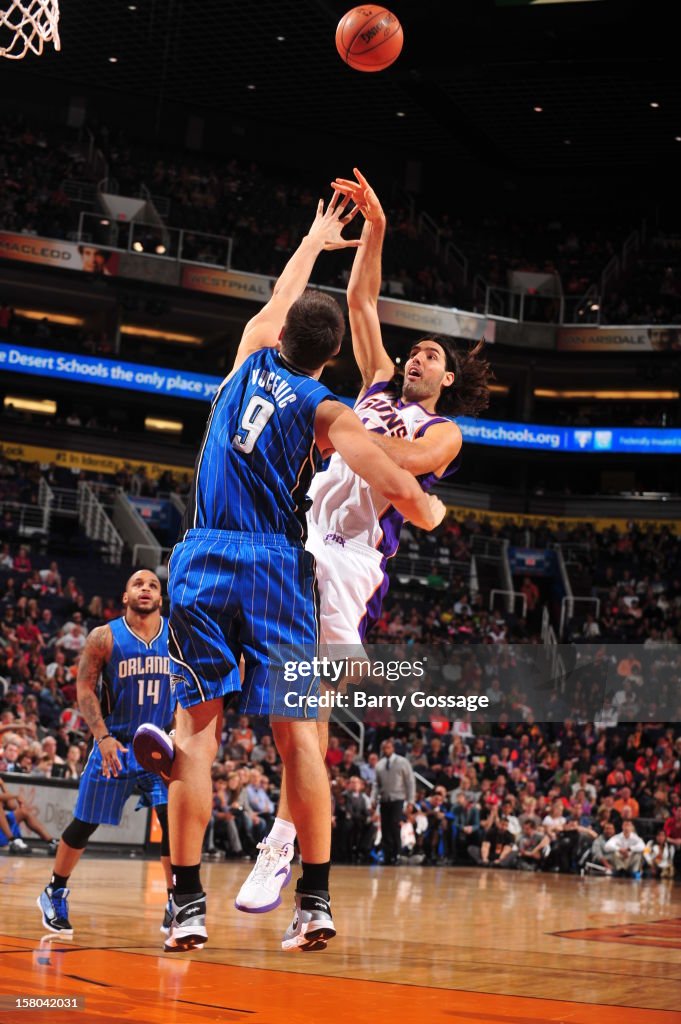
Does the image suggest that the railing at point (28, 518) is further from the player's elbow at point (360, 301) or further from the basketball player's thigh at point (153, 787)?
the player's elbow at point (360, 301)

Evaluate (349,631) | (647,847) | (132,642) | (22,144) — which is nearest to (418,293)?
(22,144)

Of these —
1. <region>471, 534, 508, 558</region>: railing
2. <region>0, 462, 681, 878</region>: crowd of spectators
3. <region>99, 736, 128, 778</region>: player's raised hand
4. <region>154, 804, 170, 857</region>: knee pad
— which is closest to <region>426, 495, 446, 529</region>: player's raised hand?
<region>154, 804, 170, 857</region>: knee pad

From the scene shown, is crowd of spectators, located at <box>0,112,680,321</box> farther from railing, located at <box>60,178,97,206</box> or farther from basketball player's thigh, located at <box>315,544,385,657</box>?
basketball player's thigh, located at <box>315,544,385,657</box>

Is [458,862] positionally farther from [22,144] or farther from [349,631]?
[22,144]

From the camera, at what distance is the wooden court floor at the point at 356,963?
5.11 metres

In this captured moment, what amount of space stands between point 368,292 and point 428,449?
1206 mm

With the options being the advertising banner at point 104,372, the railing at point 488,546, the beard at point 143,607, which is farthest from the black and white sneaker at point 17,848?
the railing at point 488,546

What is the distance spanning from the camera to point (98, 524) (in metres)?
26.3

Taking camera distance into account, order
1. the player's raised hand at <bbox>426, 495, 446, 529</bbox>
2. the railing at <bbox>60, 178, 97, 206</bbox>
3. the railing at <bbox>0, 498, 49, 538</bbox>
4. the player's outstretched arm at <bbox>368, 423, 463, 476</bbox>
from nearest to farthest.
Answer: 1. the player's raised hand at <bbox>426, 495, 446, 529</bbox>
2. the player's outstretched arm at <bbox>368, 423, 463, 476</bbox>
3. the railing at <bbox>0, 498, 49, 538</bbox>
4. the railing at <bbox>60, 178, 97, 206</bbox>

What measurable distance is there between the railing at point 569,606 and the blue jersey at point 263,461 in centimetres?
2392

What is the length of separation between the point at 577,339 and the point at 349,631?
28857 mm

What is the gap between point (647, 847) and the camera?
18703 millimetres

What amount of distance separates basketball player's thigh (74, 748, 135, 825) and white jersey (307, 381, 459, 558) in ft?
9.54

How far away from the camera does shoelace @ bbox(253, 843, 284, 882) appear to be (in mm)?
4945
